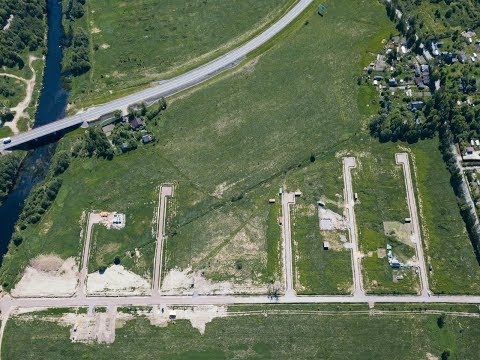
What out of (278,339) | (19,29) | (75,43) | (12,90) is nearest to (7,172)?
(12,90)

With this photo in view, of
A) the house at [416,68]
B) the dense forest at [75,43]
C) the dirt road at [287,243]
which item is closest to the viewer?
the dirt road at [287,243]

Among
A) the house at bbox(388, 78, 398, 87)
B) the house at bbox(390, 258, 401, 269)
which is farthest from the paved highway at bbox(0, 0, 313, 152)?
the house at bbox(390, 258, 401, 269)

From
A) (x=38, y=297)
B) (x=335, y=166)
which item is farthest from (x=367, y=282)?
(x=38, y=297)

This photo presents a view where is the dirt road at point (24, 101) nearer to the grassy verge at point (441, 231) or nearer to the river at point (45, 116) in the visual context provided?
the river at point (45, 116)

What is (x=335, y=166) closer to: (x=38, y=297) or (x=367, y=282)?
(x=367, y=282)

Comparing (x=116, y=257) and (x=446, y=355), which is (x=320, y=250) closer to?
(x=446, y=355)

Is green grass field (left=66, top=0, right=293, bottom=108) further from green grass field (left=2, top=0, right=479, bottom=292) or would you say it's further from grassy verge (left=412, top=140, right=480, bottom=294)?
grassy verge (left=412, top=140, right=480, bottom=294)

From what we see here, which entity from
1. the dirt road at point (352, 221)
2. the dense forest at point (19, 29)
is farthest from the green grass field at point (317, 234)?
the dense forest at point (19, 29)
